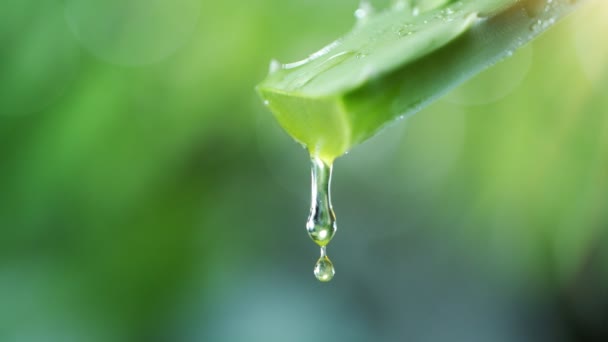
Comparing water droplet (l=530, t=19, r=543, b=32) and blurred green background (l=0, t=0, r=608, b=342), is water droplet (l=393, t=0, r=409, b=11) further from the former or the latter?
blurred green background (l=0, t=0, r=608, b=342)

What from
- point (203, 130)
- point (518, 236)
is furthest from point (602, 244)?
point (203, 130)

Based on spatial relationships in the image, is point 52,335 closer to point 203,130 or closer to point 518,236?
point 203,130

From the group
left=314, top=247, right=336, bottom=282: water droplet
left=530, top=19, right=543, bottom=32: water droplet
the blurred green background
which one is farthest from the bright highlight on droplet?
left=530, top=19, right=543, bottom=32: water droplet

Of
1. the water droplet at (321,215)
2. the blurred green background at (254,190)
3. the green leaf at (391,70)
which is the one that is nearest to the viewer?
the green leaf at (391,70)

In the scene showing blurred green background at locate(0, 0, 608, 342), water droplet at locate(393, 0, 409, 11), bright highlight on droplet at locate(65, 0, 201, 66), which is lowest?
blurred green background at locate(0, 0, 608, 342)

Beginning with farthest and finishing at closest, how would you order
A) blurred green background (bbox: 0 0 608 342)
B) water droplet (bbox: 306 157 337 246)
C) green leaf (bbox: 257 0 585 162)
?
blurred green background (bbox: 0 0 608 342), water droplet (bbox: 306 157 337 246), green leaf (bbox: 257 0 585 162)

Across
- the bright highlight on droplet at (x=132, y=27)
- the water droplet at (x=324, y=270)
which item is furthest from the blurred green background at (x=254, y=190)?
the water droplet at (x=324, y=270)

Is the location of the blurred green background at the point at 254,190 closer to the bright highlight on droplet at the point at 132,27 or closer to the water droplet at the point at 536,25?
the bright highlight on droplet at the point at 132,27
